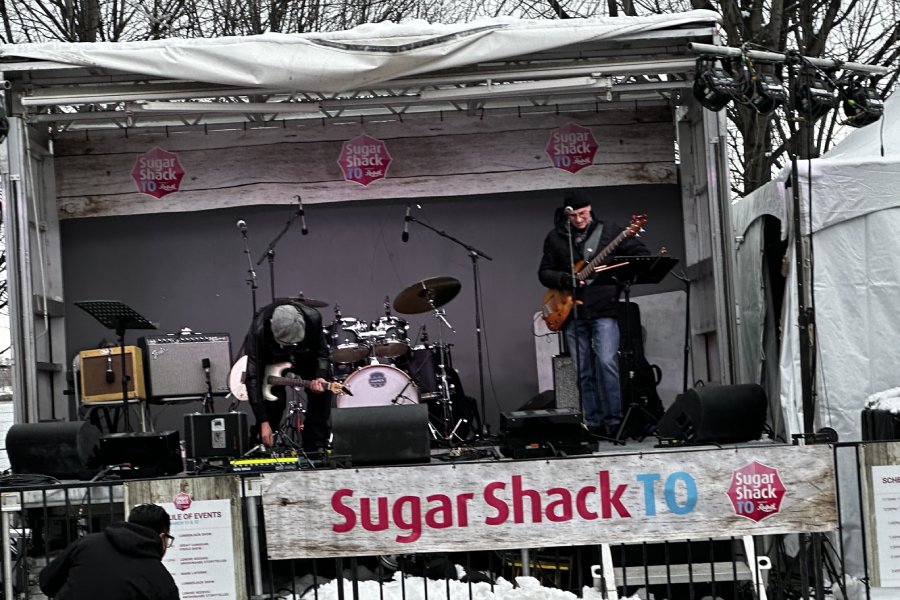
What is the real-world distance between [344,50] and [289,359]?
2.66 meters

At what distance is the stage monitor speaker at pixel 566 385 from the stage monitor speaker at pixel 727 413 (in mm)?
1838

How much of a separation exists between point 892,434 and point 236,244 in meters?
7.05

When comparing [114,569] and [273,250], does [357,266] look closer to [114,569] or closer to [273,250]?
[273,250]

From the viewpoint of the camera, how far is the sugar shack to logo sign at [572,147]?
41.0ft

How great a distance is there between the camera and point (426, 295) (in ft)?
37.2

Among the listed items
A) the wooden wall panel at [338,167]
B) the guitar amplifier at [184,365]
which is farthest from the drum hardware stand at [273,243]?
the guitar amplifier at [184,365]

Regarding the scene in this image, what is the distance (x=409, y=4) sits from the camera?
1894cm

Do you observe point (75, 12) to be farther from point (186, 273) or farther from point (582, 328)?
point (582, 328)

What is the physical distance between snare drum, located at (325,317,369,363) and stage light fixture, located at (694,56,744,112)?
3923 millimetres

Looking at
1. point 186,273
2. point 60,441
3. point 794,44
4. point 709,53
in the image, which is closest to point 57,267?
point 186,273

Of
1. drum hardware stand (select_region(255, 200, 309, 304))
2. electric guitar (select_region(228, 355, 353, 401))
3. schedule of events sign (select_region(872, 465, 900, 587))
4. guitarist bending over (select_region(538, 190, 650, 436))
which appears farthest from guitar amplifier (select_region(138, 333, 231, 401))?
schedule of events sign (select_region(872, 465, 900, 587))

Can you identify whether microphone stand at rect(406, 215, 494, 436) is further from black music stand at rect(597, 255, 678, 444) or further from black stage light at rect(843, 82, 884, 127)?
black stage light at rect(843, 82, 884, 127)

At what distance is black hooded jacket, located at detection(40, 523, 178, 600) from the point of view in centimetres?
527

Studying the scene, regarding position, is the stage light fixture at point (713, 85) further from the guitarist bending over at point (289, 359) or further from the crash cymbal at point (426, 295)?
the guitarist bending over at point (289, 359)
